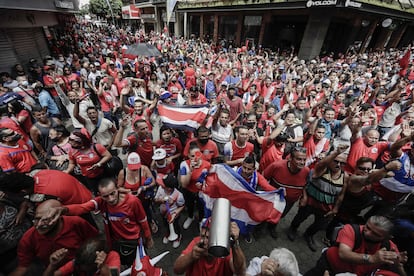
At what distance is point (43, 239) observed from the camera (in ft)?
6.75

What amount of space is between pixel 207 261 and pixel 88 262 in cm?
107

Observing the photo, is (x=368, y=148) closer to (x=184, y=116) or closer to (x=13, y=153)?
(x=184, y=116)

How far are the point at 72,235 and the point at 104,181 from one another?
66cm

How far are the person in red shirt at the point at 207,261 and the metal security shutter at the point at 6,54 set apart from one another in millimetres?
12627

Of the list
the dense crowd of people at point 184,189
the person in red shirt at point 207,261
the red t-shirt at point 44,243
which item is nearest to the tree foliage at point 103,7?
the dense crowd of people at point 184,189

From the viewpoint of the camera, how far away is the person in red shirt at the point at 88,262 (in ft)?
5.69

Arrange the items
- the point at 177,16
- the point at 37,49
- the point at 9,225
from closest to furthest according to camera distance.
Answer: the point at 9,225 → the point at 37,49 → the point at 177,16

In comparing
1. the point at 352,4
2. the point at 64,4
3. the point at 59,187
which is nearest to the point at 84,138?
the point at 59,187

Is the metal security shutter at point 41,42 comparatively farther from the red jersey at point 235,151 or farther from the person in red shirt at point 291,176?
the person in red shirt at point 291,176

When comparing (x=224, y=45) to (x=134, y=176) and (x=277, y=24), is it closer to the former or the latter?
(x=277, y=24)

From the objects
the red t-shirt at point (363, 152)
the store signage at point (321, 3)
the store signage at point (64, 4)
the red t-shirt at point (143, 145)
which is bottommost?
the red t-shirt at point (143, 145)

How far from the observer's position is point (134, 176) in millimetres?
3104

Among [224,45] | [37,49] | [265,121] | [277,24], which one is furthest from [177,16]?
[265,121]

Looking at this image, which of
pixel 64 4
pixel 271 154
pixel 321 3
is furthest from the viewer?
pixel 64 4
